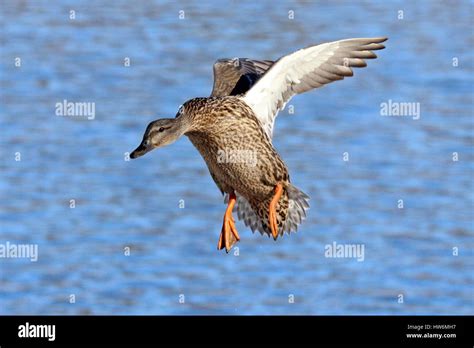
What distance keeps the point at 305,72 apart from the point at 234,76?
113 cm

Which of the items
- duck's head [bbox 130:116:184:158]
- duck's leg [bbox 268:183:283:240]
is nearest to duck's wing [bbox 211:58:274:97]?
duck's leg [bbox 268:183:283:240]

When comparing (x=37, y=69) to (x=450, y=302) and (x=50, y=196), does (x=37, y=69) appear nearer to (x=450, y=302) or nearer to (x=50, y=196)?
(x=50, y=196)

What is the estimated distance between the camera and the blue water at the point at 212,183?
16.6 m

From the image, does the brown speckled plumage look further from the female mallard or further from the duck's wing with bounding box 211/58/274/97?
the duck's wing with bounding box 211/58/274/97

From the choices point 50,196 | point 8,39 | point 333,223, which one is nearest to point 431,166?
point 333,223

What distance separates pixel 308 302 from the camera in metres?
16.3

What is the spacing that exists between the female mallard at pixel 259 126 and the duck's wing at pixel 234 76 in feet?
1.89

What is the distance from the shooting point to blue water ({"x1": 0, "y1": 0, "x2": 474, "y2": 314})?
16609mm

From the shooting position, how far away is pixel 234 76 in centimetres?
1177

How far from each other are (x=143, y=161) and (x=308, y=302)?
438 centimetres

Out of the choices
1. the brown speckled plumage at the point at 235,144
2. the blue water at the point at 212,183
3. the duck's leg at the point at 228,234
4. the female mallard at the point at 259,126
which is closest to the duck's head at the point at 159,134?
the female mallard at the point at 259,126

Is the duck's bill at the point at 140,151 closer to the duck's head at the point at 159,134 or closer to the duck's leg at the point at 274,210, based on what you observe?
the duck's head at the point at 159,134

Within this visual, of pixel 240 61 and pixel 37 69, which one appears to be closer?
pixel 240 61

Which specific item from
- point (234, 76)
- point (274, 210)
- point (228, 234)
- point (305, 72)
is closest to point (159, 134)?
point (228, 234)
